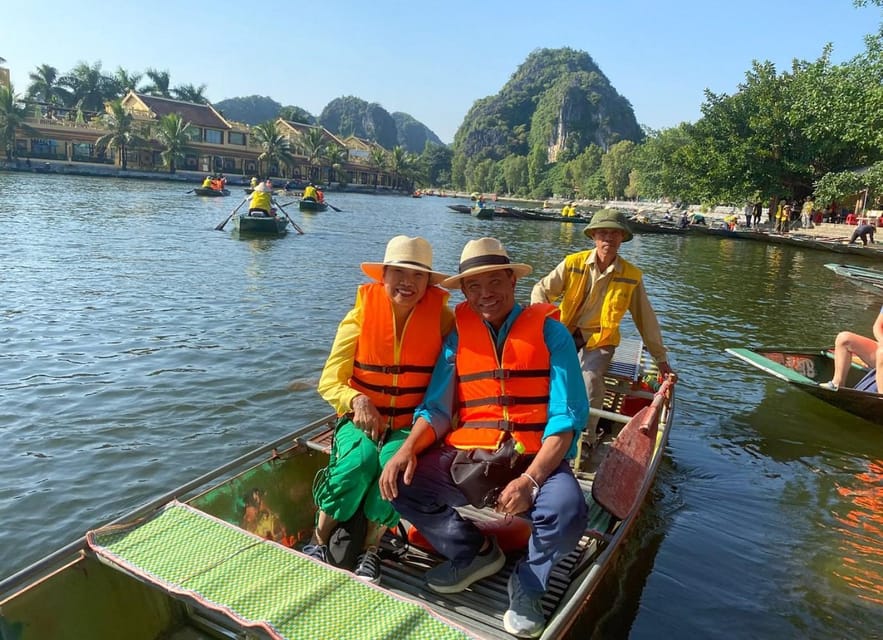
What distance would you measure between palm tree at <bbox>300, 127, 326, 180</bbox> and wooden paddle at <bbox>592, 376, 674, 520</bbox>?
288ft

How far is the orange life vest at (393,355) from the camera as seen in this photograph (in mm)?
3924

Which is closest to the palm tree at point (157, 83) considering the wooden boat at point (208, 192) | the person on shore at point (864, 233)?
the wooden boat at point (208, 192)

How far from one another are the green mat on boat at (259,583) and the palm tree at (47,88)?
317 feet

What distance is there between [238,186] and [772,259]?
2279 inches

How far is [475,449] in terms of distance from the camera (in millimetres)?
3660

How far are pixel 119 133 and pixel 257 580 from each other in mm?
72825

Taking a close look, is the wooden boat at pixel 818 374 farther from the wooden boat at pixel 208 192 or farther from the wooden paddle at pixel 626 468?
the wooden boat at pixel 208 192

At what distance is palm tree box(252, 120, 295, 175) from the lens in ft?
250

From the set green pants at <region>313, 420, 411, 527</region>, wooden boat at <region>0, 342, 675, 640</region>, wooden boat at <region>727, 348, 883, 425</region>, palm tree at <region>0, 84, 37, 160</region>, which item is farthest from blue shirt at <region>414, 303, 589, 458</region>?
palm tree at <region>0, 84, 37, 160</region>

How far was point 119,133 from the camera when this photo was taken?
2539 inches

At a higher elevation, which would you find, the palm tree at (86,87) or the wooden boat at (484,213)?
the palm tree at (86,87)

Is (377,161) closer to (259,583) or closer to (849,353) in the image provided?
(849,353)

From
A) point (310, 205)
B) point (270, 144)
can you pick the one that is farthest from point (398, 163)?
point (310, 205)

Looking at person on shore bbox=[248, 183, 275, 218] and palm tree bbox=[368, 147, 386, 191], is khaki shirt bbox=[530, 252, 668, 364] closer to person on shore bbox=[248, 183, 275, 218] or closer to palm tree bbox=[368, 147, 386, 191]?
person on shore bbox=[248, 183, 275, 218]
